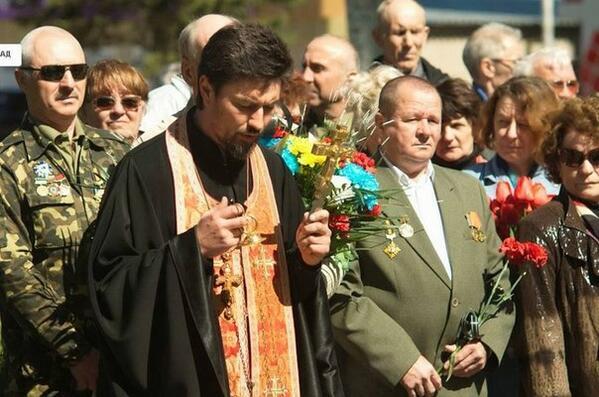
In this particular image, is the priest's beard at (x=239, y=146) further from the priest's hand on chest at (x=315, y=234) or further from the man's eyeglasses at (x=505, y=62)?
the man's eyeglasses at (x=505, y=62)

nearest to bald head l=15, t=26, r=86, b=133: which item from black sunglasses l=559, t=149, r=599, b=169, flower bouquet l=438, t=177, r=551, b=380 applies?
flower bouquet l=438, t=177, r=551, b=380

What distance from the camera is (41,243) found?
6277mm

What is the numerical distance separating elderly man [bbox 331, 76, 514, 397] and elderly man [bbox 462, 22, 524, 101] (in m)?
3.40

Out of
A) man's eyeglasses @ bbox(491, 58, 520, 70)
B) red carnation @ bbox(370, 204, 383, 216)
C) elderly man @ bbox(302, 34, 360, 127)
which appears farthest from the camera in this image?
man's eyeglasses @ bbox(491, 58, 520, 70)

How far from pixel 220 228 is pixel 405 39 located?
4.72 meters

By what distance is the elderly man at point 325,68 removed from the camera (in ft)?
28.8

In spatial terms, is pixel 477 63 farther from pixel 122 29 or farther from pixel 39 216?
pixel 122 29

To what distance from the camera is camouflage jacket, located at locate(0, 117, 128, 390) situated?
6109mm

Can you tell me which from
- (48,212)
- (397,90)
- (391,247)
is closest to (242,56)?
(48,212)

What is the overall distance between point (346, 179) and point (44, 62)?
145 centimetres

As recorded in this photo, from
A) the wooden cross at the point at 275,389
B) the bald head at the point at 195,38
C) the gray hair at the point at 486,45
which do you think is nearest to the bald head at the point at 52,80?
the bald head at the point at 195,38

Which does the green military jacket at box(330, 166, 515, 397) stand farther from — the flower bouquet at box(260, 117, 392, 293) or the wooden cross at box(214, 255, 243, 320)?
the wooden cross at box(214, 255, 243, 320)

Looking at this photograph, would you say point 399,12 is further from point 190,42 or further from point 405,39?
point 190,42

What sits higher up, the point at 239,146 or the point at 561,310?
the point at 239,146
